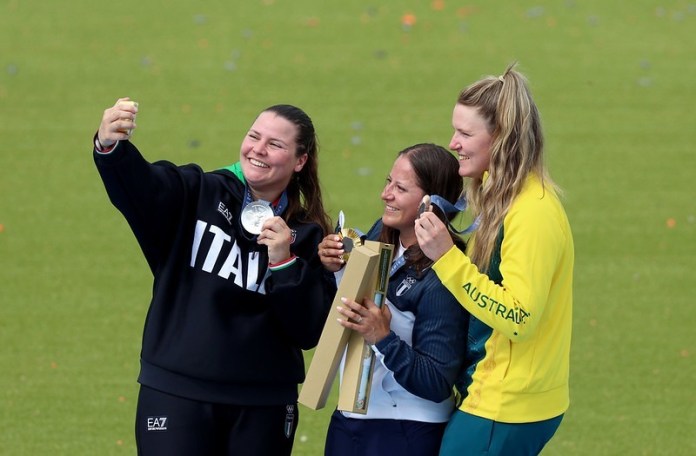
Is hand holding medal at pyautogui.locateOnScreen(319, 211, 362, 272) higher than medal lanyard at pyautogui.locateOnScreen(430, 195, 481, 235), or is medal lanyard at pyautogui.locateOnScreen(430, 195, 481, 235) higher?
medal lanyard at pyautogui.locateOnScreen(430, 195, 481, 235)

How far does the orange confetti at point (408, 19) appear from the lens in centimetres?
1482

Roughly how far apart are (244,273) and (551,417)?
41.8 inches

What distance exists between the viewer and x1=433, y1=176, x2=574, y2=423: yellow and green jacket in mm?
3697

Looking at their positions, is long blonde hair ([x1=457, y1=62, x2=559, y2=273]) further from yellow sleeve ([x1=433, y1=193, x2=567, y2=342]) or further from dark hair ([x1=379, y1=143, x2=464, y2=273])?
dark hair ([x1=379, y1=143, x2=464, y2=273])

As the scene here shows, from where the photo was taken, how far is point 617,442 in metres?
6.80

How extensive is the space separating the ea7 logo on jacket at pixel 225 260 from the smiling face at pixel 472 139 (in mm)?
768

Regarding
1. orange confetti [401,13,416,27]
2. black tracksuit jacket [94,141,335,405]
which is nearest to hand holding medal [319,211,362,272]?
black tracksuit jacket [94,141,335,405]

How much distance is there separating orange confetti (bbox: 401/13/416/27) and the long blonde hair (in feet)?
36.0

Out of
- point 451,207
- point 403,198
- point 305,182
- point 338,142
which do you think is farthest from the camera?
point 338,142

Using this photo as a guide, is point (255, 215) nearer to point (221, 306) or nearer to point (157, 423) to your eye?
point (221, 306)

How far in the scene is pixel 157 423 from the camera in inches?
165

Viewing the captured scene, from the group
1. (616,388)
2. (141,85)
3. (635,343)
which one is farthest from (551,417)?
(141,85)

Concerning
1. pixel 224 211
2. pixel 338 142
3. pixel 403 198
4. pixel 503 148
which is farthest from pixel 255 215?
pixel 338 142

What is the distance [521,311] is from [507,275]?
0.36 feet
